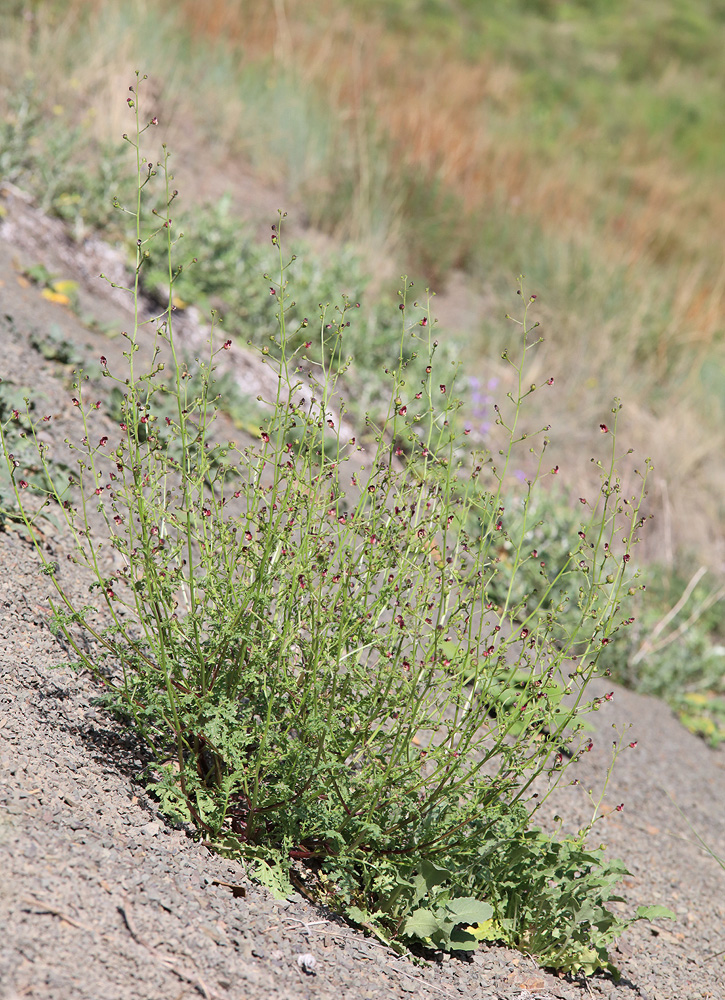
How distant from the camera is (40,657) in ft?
7.27

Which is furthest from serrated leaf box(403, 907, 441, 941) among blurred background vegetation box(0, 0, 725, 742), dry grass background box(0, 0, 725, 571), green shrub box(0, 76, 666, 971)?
dry grass background box(0, 0, 725, 571)

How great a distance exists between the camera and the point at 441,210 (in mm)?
7191

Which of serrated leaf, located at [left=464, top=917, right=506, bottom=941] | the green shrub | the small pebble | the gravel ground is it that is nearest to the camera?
the gravel ground

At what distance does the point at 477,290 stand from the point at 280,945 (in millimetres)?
6188

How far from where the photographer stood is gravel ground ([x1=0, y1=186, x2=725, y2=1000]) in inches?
60.4

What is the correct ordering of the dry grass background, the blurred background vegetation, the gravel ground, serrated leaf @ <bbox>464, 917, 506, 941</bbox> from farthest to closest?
the dry grass background, the blurred background vegetation, serrated leaf @ <bbox>464, 917, 506, 941</bbox>, the gravel ground

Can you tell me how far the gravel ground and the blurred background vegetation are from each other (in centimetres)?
187

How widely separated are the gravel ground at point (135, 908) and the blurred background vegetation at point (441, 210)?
1873 millimetres

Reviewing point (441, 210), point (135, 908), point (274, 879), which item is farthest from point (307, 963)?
point (441, 210)

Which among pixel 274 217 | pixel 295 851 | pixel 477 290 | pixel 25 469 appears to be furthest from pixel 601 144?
pixel 295 851

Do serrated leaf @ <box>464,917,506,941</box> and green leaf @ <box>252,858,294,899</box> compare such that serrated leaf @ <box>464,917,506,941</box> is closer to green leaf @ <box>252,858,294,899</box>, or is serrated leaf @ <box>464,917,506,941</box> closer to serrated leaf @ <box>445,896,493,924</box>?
serrated leaf @ <box>445,896,493,924</box>

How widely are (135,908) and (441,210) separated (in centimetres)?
638

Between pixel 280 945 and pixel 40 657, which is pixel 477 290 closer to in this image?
pixel 40 657

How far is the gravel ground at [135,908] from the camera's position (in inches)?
60.4
